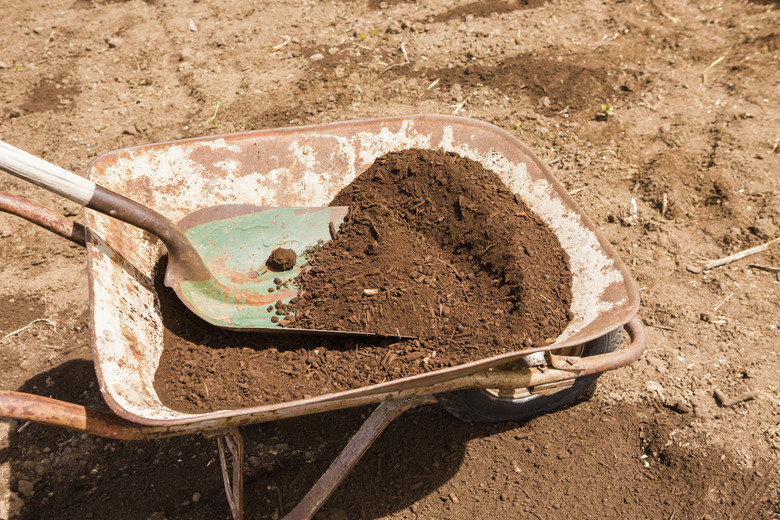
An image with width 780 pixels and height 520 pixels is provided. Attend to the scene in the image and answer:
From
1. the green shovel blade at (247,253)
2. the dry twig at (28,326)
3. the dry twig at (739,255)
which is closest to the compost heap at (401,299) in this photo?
the green shovel blade at (247,253)

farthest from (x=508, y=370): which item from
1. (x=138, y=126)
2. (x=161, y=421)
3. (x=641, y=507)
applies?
(x=138, y=126)

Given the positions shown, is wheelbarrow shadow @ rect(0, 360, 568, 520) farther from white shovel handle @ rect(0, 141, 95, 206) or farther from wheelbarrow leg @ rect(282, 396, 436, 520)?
white shovel handle @ rect(0, 141, 95, 206)

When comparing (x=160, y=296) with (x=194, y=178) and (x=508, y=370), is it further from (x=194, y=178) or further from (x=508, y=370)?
(x=508, y=370)

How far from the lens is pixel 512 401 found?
97.0 inches

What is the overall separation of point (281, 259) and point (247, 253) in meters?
0.19

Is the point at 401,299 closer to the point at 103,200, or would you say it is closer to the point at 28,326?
the point at 103,200

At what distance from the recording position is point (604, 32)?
15.9 feet

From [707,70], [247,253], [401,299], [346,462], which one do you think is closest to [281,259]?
[247,253]

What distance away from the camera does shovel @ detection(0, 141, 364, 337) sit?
6.72 feet

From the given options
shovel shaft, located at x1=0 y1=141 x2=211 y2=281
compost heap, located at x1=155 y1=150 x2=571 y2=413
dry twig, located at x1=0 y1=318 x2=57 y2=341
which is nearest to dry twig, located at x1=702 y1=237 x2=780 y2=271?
compost heap, located at x1=155 y1=150 x2=571 y2=413

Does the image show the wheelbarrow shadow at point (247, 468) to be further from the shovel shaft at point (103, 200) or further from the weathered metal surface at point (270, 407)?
the shovel shaft at point (103, 200)

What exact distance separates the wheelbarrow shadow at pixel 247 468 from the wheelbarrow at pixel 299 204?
26 cm

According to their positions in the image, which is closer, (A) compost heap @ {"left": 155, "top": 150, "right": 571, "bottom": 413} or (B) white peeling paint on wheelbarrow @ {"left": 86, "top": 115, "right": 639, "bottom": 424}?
(B) white peeling paint on wheelbarrow @ {"left": 86, "top": 115, "right": 639, "bottom": 424}

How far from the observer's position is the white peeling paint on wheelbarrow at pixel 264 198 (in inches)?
68.6
